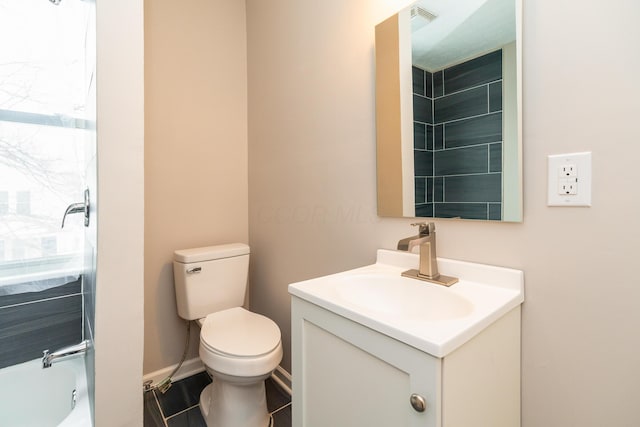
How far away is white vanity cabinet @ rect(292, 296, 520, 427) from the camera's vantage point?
61 cm

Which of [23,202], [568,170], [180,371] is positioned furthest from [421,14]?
[180,371]

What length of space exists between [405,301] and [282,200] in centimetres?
101

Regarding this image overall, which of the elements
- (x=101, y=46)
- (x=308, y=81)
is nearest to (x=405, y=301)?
(x=308, y=81)

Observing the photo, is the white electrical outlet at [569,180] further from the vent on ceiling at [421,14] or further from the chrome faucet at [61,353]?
the chrome faucet at [61,353]

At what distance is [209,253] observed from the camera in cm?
175

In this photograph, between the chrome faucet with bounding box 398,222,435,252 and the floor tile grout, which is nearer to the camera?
the chrome faucet with bounding box 398,222,435,252

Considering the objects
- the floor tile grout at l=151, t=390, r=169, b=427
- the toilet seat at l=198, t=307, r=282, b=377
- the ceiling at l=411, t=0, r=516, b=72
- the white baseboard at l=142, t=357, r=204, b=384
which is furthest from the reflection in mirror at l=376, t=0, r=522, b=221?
the white baseboard at l=142, t=357, r=204, b=384

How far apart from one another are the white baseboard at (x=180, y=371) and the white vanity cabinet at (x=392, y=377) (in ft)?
4.10

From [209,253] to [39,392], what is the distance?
94cm

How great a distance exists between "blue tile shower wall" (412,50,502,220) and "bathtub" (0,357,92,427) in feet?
5.31

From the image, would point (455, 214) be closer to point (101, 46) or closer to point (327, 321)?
point (327, 321)

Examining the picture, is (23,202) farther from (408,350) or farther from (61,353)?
(408,350)

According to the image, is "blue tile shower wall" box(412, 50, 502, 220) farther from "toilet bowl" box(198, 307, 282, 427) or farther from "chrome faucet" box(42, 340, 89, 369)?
"chrome faucet" box(42, 340, 89, 369)

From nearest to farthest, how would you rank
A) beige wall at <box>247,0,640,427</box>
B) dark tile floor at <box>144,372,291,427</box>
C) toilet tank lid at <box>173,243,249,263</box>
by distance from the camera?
beige wall at <box>247,0,640,427</box> < dark tile floor at <box>144,372,291,427</box> < toilet tank lid at <box>173,243,249,263</box>
